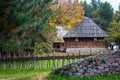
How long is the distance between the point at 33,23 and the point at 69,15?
2722 cm

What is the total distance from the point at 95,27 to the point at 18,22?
35032 millimetres

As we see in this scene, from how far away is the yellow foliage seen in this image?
47.8m

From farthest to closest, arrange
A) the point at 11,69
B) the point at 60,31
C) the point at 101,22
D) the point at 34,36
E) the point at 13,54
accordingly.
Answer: the point at 101,22 → the point at 60,31 → the point at 13,54 → the point at 34,36 → the point at 11,69

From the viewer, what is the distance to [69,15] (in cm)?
4891

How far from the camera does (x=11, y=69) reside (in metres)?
24.6

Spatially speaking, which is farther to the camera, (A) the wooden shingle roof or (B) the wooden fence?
(A) the wooden shingle roof

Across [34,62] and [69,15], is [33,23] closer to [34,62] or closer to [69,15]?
[34,62]

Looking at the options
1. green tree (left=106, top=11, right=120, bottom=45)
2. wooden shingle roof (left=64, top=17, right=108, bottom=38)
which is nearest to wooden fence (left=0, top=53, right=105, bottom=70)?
green tree (left=106, top=11, right=120, bottom=45)

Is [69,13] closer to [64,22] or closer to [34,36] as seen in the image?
[64,22]

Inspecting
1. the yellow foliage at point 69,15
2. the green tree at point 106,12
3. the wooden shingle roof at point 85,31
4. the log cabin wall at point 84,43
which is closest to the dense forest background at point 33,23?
the yellow foliage at point 69,15

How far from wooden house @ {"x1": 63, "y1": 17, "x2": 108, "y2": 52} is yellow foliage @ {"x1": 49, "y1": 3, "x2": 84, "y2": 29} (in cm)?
138

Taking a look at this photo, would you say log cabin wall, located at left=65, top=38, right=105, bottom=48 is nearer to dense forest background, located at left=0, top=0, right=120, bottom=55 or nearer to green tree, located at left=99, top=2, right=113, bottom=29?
dense forest background, located at left=0, top=0, right=120, bottom=55

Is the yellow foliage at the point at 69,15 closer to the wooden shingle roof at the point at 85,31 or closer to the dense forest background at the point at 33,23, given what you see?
the dense forest background at the point at 33,23

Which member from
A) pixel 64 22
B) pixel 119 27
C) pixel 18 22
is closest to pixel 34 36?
pixel 119 27
